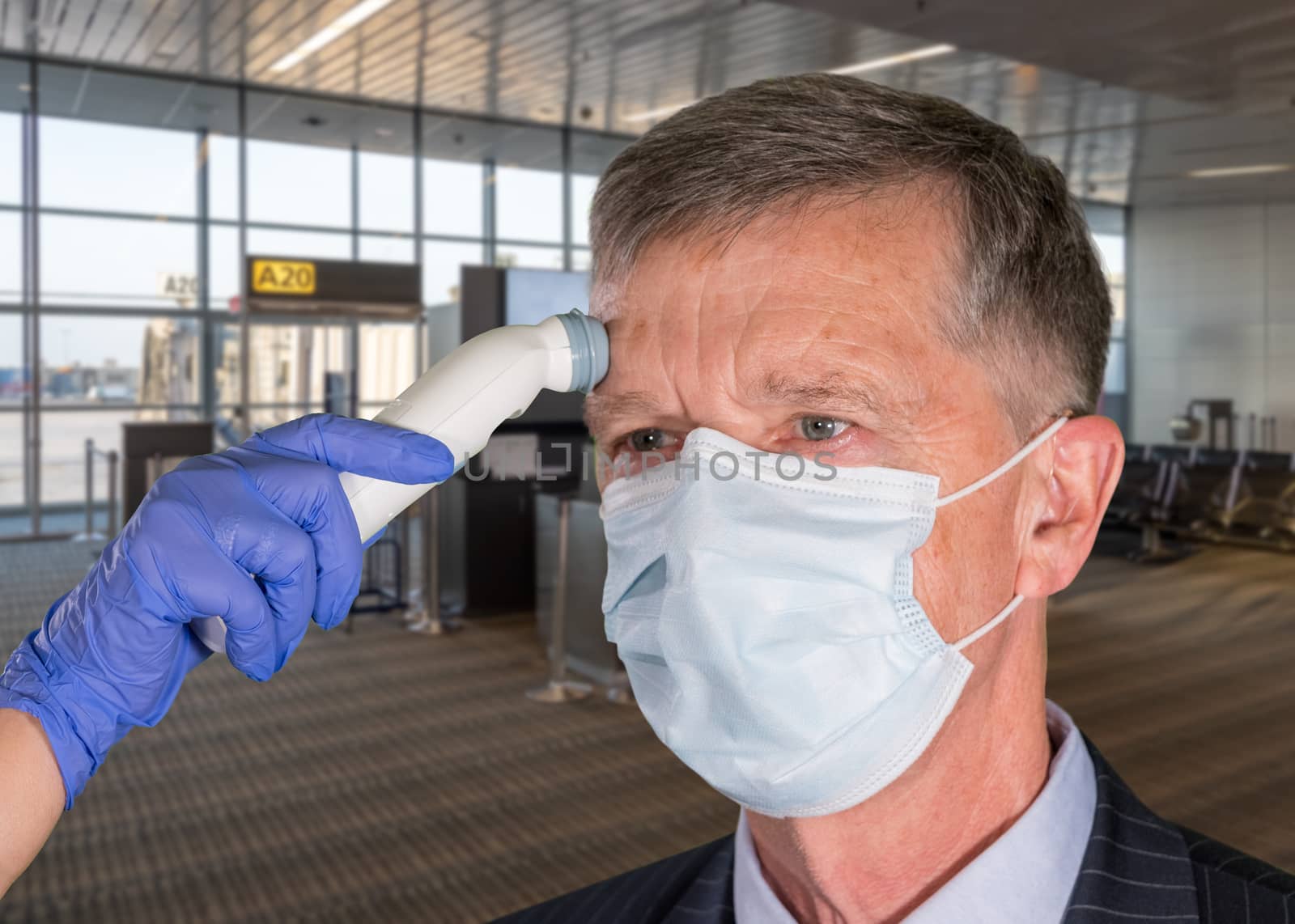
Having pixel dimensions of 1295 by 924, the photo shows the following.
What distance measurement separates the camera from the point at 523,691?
17.7ft

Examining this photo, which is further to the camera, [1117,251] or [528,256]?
[1117,251]

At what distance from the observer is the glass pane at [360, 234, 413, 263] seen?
39.1 feet

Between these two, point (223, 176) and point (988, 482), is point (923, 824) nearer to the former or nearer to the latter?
point (988, 482)

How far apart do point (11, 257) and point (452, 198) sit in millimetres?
4499

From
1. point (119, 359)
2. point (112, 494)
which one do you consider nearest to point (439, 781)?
point (112, 494)

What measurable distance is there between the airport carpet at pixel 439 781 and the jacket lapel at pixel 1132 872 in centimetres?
244

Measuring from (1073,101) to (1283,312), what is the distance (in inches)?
321

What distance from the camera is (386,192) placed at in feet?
39.5

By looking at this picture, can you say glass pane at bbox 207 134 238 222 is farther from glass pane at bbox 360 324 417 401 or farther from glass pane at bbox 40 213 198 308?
glass pane at bbox 360 324 417 401

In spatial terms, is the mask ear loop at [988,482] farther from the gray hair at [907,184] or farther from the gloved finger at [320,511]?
the gloved finger at [320,511]

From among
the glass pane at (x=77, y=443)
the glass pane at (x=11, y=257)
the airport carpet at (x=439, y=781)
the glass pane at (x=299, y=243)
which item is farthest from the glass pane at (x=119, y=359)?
the airport carpet at (x=439, y=781)

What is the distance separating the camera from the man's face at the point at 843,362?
3.64ft

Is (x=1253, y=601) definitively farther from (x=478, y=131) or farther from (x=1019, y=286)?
(x=478, y=131)

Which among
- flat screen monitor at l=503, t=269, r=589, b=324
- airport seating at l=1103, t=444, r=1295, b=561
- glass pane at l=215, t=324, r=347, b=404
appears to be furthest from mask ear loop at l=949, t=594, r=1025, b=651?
airport seating at l=1103, t=444, r=1295, b=561
